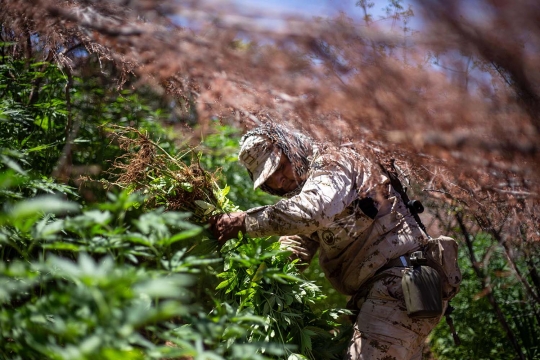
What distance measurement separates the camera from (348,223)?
3061 millimetres

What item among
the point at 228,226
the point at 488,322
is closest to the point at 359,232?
the point at 228,226

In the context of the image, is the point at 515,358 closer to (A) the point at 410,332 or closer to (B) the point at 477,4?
(A) the point at 410,332

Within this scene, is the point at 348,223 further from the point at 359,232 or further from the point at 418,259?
the point at 418,259

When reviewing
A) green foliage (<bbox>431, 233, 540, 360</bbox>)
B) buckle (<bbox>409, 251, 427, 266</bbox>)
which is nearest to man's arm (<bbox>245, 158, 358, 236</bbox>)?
buckle (<bbox>409, 251, 427, 266</bbox>)

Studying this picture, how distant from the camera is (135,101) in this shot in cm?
502

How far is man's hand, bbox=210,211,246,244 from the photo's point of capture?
2.91m

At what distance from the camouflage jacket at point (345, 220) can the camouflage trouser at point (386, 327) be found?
0.45 feet

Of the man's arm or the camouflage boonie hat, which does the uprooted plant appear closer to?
the camouflage boonie hat

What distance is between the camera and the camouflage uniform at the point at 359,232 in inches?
110

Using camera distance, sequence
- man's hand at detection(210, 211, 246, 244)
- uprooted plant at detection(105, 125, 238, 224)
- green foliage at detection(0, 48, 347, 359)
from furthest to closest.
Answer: uprooted plant at detection(105, 125, 238, 224)
man's hand at detection(210, 211, 246, 244)
green foliage at detection(0, 48, 347, 359)

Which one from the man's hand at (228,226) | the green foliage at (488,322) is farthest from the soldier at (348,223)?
the green foliage at (488,322)

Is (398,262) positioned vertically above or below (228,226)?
below

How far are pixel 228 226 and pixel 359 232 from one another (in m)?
0.71

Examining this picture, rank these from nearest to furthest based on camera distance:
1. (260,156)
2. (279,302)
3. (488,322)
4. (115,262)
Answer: (115,262) → (279,302) → (260,156) → (488,322)
